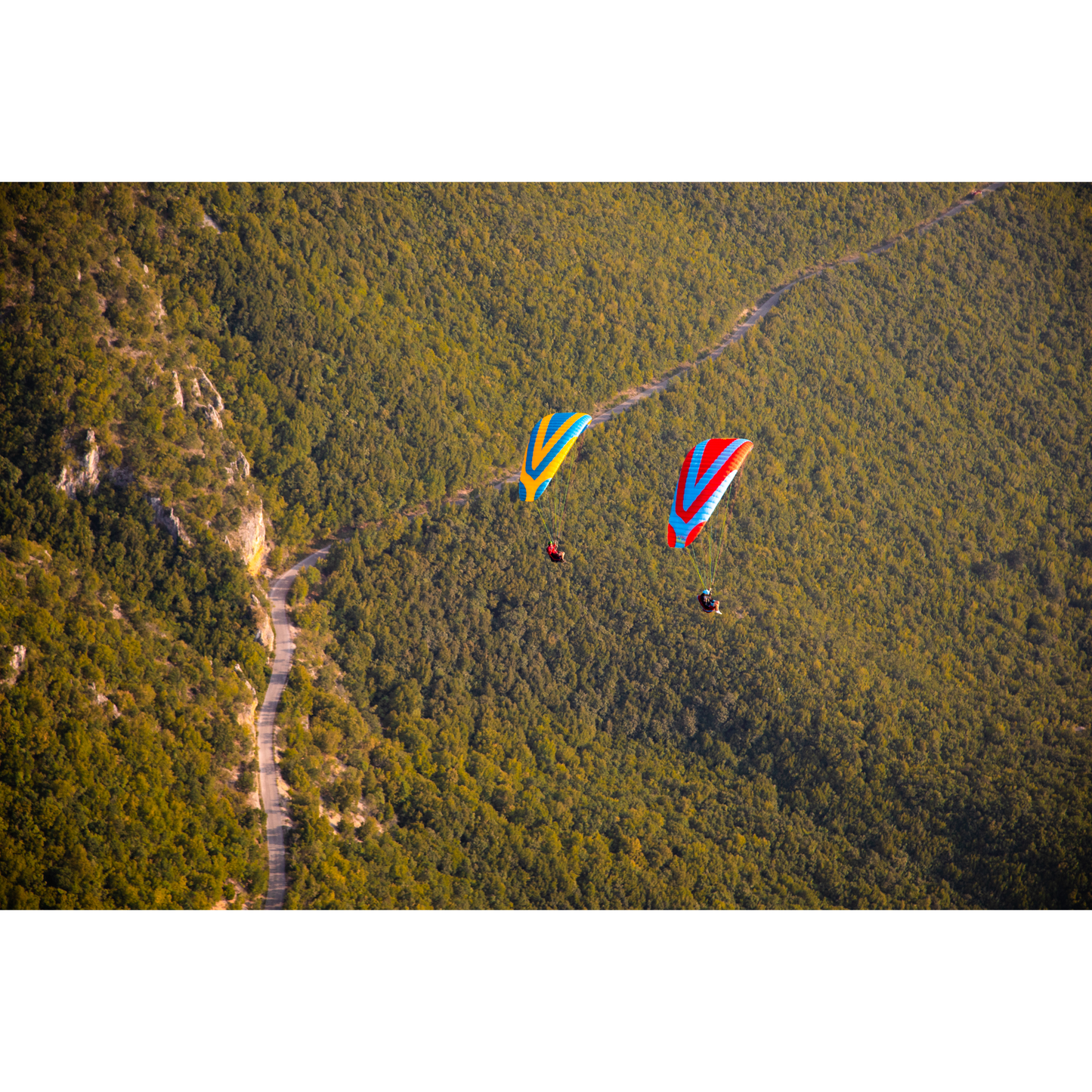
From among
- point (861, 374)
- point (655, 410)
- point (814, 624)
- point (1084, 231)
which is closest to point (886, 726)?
point (814, 624)

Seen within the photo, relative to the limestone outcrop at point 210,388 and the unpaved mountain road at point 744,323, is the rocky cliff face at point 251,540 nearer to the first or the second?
the limestone outcrop at point 210,388

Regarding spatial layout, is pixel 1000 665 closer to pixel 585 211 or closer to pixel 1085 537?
pixel 1085 537

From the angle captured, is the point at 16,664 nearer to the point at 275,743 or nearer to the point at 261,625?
the point at 275,743

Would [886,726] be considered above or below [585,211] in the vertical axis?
below

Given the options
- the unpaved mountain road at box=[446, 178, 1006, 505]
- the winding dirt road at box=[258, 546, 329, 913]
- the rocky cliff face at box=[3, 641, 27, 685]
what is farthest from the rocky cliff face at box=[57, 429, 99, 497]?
the unpaved mountain road at box=[446, 178, 1006, 505]

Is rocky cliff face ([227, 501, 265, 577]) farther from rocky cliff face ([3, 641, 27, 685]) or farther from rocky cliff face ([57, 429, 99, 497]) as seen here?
rocky cliff face ([3, 641, 27, 685])
